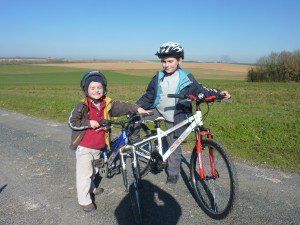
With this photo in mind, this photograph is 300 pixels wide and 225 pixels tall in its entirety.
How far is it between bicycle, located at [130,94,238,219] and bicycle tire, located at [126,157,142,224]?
324mm

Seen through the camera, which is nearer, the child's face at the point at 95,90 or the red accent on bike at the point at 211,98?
the red accent on bike at the point at 211,98

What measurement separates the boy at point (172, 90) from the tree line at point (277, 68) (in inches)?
1592

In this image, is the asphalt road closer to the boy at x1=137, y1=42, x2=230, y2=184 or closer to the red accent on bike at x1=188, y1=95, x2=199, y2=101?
the boy at x1=137, y1=42, x2=230, y2=184

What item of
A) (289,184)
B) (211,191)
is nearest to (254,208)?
(211,191)

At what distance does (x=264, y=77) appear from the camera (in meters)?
43.4

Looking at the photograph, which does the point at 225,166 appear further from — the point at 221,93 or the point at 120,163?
the point at 120,163

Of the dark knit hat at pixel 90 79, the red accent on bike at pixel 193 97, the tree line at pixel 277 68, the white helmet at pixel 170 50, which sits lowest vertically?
the tree line at pixel 277 68

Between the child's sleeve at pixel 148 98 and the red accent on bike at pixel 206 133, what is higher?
the child's sleeve at pixel 148 98

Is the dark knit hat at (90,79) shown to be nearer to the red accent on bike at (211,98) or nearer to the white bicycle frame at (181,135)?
→ the white bicycle frame at (181,135)

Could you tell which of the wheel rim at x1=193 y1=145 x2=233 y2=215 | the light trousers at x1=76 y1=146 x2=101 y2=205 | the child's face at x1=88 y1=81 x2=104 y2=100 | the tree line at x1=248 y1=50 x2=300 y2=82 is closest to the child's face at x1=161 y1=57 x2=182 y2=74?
the child's face at x1=88 y1=81 x2=104 y2=100

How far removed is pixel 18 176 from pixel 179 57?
321cm

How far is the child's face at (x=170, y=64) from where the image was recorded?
4.39 metres

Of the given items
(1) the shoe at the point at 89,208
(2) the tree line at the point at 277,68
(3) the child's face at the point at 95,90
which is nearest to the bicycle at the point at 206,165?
(3) the child's face at the point at 95,90

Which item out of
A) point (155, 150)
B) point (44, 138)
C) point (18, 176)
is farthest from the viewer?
point (44, 138)
